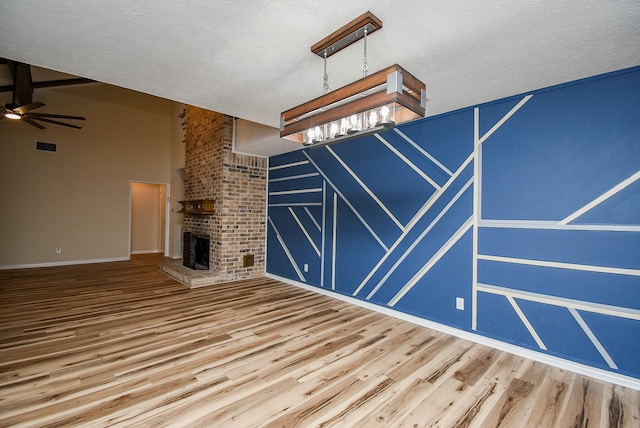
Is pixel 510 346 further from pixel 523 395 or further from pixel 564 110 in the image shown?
pixel 564 110

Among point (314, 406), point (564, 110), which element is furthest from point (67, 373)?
point (564, 110)

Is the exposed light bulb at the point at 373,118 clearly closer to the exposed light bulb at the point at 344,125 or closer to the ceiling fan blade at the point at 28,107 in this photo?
the exposed light bulb at the point at 344,125

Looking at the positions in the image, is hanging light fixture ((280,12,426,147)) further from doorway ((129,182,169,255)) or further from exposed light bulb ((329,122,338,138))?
doorway ((129,182,169,255))

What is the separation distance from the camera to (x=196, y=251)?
18.5 feet

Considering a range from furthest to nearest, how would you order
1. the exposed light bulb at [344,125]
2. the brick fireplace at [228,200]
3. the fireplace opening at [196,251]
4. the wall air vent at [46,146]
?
the wall air vent at [46,146] < the fireplace opening at [196,251] < the brick fireplace at [228,200] < the exposed light bulb at [344,125]

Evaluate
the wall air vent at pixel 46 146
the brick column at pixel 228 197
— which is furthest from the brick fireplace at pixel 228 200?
the wall air vent at pixel 46 146

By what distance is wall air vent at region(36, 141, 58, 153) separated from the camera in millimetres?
5996

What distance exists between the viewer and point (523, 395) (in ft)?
6.64

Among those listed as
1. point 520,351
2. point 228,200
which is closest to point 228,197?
point 228,200

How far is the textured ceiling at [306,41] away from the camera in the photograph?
159 centimetres

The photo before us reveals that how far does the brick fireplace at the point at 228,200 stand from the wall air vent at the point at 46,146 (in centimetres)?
320

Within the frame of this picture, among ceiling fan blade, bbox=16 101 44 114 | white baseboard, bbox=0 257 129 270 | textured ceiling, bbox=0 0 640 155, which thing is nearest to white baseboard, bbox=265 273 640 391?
textured ceiling, bbox=0 0 640 155

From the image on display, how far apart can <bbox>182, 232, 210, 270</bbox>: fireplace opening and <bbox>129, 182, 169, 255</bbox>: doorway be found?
10.1ft

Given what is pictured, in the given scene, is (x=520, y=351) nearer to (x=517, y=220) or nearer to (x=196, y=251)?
(x=517, y=220)
